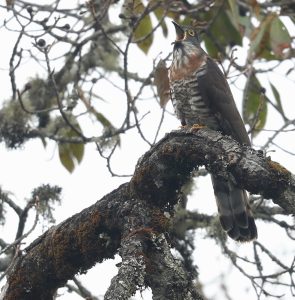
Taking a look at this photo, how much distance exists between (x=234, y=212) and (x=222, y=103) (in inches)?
27.6

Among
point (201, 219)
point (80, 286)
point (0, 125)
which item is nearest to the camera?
point (80, 286)

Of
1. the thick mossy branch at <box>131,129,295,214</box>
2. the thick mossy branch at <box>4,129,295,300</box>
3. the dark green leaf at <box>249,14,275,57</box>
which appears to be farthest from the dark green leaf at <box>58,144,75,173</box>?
the thick mossy branch at <box>131,129,295,214</box>

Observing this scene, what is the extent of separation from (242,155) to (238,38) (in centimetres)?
222

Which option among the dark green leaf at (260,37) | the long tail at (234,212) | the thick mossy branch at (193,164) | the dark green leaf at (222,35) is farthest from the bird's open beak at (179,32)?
the thick mossy branch at (193,164)

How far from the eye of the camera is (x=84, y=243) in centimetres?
285

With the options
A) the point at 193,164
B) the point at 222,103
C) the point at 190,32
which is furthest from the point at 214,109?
the point at 193,164

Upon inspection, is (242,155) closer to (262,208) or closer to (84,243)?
(84,243)

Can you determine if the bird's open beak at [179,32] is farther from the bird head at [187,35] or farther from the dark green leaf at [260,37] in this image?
the dark green leaf at [260,37]

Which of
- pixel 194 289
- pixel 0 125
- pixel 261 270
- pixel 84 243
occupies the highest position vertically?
pixel 0 125

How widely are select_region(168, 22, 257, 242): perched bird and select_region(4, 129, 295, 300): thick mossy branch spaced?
3.07 ft

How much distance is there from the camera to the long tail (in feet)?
12.0

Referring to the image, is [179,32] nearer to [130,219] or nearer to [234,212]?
[234,212]

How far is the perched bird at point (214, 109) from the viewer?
3.80 m

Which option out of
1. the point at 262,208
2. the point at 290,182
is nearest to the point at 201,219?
the point at 262,208
